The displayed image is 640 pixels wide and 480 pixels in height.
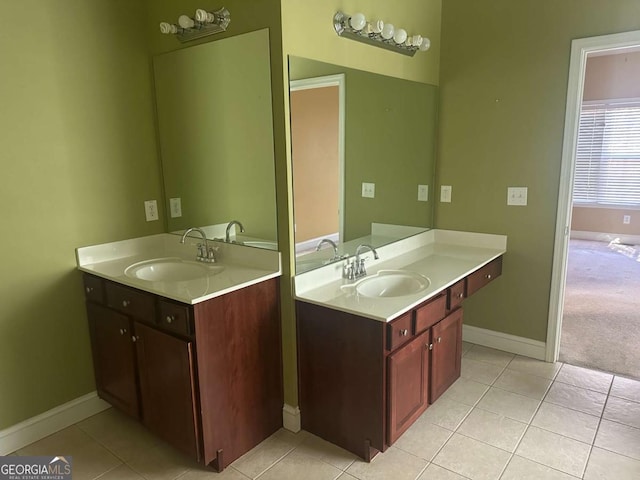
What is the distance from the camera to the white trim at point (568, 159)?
2.56 metres

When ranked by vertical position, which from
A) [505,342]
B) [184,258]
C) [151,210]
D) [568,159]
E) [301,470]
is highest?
[568,159]

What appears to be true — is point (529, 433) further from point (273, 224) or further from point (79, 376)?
point (79, 376)

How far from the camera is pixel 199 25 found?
7.20 ft

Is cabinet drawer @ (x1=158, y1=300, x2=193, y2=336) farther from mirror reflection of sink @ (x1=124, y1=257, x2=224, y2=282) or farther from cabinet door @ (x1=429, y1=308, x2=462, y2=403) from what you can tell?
cabinet door @ (x1=429, y1=308, x2=462, y2=403)

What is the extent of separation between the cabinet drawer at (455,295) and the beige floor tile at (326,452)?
0.91 m

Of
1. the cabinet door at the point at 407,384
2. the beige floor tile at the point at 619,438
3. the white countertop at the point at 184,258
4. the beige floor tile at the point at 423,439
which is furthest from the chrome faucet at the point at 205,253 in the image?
the beige floor tile at the point at 619,438

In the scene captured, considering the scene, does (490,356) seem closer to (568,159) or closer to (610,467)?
(610,467)

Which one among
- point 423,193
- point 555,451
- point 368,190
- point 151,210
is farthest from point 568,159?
point 151,210

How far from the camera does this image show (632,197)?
6.63 m

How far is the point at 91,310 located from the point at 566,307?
3.90 meters

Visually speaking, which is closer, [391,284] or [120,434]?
[120,434]

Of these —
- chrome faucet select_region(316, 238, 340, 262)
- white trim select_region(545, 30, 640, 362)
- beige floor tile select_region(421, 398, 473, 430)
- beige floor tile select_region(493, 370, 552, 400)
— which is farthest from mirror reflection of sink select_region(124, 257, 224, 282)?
white trim select_region(545, 30, 640, 362)

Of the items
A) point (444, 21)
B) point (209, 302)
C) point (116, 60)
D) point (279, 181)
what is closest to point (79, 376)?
point (209, 302)

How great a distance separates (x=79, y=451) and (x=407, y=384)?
1.65 meters
